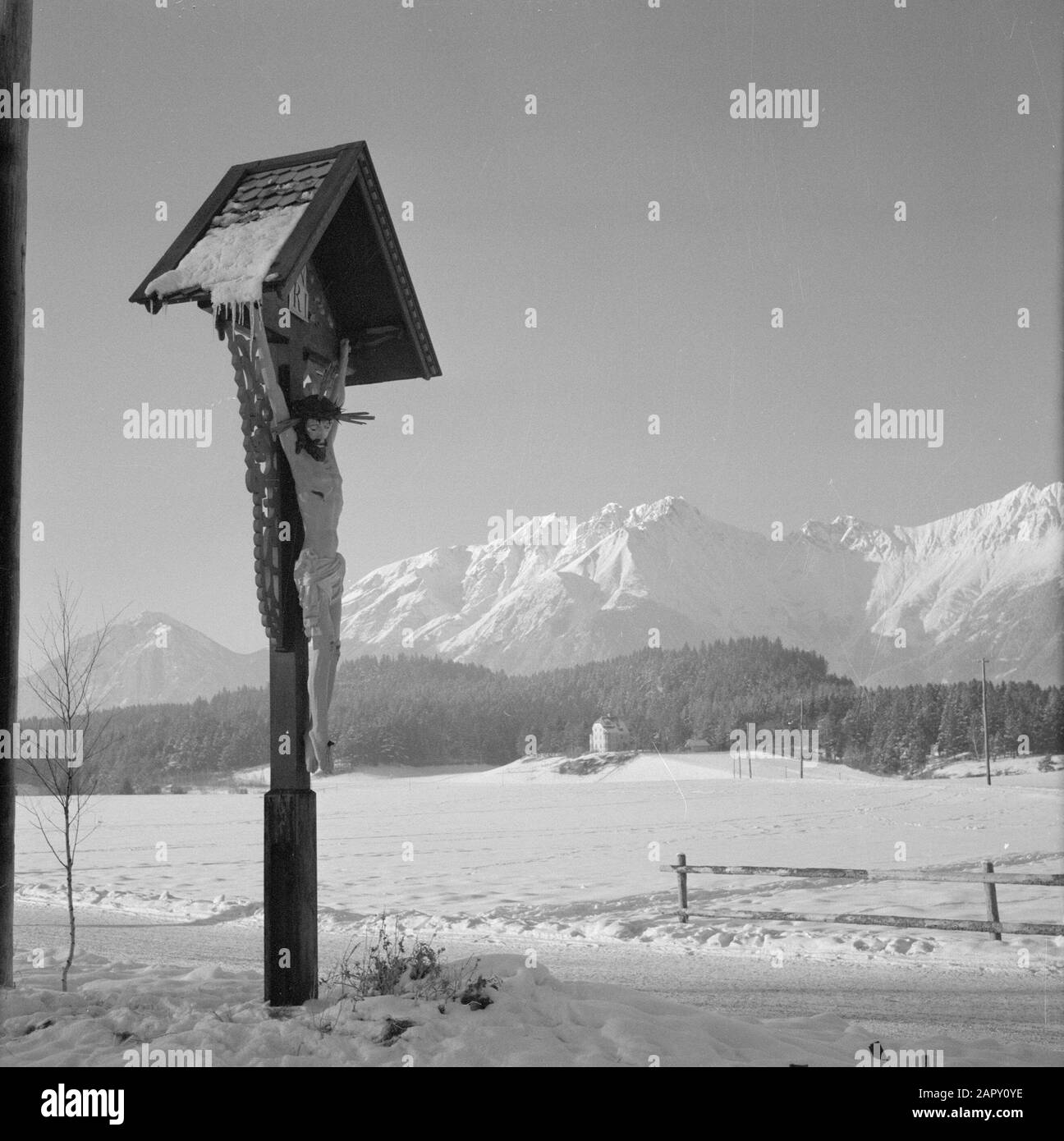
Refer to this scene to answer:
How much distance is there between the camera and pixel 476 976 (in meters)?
6.01

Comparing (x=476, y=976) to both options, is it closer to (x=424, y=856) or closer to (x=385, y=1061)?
(x=385, y=1061)

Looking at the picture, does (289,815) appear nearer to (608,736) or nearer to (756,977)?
(756,977)

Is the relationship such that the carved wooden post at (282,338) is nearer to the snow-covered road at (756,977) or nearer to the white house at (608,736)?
the snow-covered road at (756,977)

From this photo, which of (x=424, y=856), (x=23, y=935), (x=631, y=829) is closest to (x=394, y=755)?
(x=631, y=829)

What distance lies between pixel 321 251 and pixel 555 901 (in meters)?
12.4

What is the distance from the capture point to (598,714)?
10219 cm

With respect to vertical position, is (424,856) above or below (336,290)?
A: below

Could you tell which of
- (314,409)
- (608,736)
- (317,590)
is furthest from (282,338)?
(608,736)

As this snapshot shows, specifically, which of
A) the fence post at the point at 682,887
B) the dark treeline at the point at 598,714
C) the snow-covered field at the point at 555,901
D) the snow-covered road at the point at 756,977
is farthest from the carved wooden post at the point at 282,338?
the dark treeline at the point at 598,714

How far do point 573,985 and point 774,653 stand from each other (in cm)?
11620

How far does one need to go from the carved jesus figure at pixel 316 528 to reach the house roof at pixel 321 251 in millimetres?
→ 444

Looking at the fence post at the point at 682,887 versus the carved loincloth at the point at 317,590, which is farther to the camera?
the fence post at the point at 682,887

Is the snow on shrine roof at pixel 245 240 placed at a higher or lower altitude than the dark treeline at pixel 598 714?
higher

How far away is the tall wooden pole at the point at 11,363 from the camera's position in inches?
275
